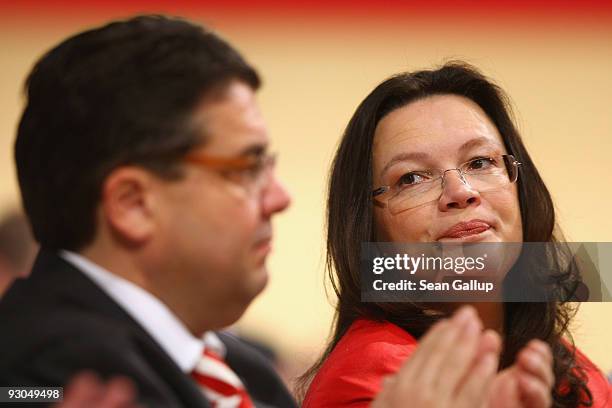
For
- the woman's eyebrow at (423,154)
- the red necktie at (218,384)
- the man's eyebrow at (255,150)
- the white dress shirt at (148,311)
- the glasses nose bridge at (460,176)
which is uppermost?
the woman's eyebrow at (423,154)

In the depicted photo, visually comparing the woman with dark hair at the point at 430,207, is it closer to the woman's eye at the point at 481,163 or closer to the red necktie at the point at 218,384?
the woman's eye at the point at 481,163

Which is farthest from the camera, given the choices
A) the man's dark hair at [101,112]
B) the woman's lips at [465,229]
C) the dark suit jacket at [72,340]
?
the woman's lips at [465,229]

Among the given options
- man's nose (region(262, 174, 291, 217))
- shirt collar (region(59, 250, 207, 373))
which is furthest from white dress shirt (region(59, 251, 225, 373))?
man's nose (region(262, 174, 291, 217))

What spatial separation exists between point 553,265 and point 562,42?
154cm

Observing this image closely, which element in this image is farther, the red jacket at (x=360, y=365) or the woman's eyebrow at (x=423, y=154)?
the woman's eyebrow at (x=423, y=154)

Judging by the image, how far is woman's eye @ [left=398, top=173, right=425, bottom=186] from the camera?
6.65 feet

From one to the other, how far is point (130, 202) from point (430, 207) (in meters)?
0.86

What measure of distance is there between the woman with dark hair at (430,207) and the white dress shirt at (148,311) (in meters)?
0.58

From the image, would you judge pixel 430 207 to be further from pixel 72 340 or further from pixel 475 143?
pixel 72 340

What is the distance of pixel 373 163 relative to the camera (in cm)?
210

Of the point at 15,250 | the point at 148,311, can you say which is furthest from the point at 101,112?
the point at 15,250

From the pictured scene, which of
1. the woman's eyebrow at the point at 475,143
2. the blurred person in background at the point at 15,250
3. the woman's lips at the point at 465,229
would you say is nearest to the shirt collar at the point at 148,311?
the woman's lips at the point at 465,229

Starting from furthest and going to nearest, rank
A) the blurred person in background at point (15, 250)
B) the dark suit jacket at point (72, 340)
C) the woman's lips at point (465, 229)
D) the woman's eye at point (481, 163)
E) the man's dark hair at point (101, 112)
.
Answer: the blurred person in background at point (15, 250) < the woman's eye at point (481, 163) < the woman's lips at point (465, 229) < the man's dark hair at point (101, 112) < the dark suit jacket at point (72, 340)

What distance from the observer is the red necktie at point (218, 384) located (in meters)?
1.34
